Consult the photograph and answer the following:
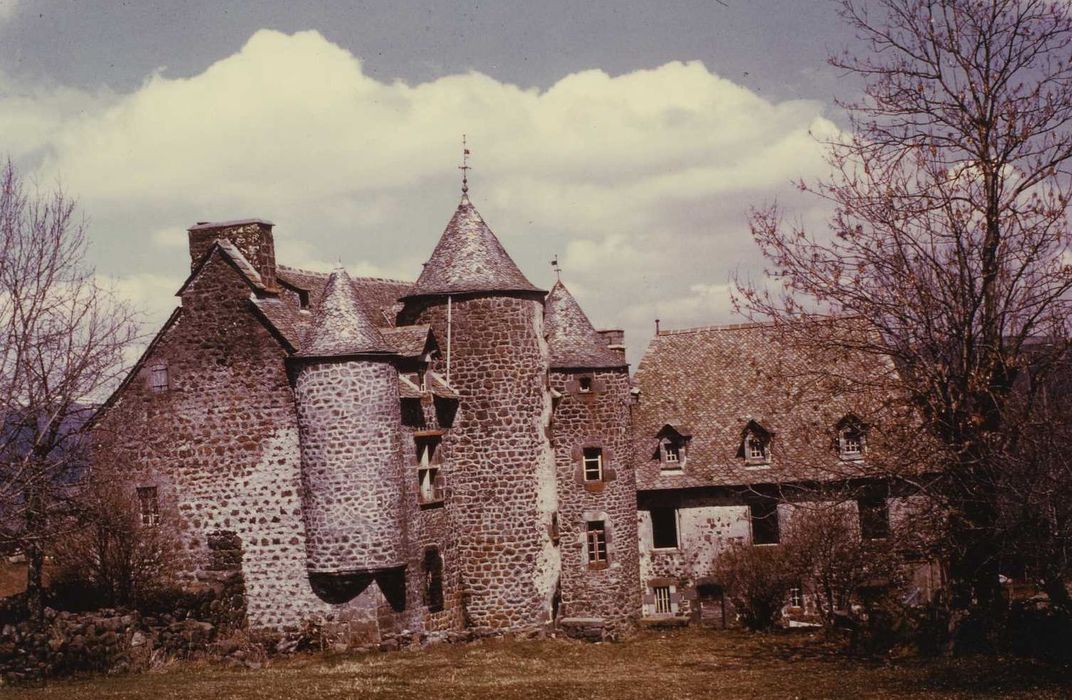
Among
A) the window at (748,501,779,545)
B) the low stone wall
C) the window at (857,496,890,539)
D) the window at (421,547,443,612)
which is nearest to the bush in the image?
the window at (748,501,779,545)

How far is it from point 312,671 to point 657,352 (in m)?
23.3

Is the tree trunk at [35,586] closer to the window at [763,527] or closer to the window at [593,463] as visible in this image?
the window at [593,463]

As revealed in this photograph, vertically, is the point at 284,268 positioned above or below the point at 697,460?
above

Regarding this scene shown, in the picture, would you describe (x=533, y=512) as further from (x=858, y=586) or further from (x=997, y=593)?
(x=997, y=593)

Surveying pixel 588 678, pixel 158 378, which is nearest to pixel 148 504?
pixel 158 378

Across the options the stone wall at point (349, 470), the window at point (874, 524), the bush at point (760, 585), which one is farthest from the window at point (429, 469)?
the window at point (874, 524)

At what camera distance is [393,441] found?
25609 millimetres

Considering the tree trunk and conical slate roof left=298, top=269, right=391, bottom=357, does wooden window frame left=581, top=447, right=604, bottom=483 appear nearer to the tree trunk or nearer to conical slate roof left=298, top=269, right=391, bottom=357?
conical slate roof left=298, top=269, right=391, bottom=357

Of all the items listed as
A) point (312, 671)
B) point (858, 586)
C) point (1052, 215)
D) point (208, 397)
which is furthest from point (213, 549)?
point (1052, 215)

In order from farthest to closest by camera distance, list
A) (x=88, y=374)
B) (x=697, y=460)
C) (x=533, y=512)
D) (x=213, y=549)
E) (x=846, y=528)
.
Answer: (x=697, y=460) → (x=846, y=528) → (x=533, y=512) → (x=213, y=549) → (x=88, y=374)

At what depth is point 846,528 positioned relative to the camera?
31844mm

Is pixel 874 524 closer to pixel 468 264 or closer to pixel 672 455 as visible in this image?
pixel 672 455

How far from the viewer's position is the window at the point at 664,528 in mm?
37125

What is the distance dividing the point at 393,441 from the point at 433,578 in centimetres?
406
